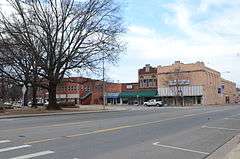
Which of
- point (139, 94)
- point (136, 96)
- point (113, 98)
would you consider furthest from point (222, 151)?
point (113, 98)

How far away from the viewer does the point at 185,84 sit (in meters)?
104

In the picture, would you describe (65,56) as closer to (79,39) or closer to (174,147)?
(79,39)

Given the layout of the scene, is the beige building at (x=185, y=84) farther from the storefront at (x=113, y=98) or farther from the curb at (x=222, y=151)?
the curb at (x=222, y=151)

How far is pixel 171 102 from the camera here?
10750 centimetres

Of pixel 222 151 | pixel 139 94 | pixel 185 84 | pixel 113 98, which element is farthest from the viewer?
pixel 113 98

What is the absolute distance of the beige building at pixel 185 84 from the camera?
102938 millimetres

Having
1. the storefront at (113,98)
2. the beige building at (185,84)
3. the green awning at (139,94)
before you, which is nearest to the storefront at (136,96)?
the green awning at (139,94)

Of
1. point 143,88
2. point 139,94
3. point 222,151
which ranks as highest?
point 143,88

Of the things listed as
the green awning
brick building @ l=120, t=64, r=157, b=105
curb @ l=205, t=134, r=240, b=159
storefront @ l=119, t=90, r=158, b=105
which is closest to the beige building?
the green awning

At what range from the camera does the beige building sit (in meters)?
103

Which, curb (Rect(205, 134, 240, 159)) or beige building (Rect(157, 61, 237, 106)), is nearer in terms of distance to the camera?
curb (Rect(205, 134, 240, 159))

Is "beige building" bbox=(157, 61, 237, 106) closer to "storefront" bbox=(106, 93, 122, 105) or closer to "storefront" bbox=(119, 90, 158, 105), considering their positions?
"storefront" bbox=(119, 90, 158, 105)

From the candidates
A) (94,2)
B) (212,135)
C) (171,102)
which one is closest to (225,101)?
(171,102)

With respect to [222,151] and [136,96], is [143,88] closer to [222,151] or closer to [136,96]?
[136,96]
